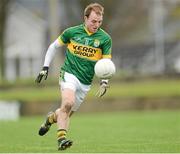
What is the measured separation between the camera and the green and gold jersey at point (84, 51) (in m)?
15.9

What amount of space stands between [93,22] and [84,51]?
558mm

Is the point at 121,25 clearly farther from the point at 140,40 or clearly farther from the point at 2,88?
the point at 2,88

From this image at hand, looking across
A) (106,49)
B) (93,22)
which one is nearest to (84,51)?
(106,49)

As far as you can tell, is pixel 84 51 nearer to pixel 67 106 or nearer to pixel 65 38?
pixel 65 38

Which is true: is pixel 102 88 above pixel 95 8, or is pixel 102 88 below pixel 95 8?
below

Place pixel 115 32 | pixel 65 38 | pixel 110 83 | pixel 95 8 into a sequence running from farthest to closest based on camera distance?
pixel 115 32
pixel 110 83
pixel 65 38
pixel 95 8

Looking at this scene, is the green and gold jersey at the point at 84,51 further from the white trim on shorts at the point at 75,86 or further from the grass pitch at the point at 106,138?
the grass pitch at the point at 106,138

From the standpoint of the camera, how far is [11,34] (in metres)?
73.8

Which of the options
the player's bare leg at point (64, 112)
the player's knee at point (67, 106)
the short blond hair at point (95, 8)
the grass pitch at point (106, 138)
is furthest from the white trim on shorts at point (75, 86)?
the short blond hair at point (95, 8)

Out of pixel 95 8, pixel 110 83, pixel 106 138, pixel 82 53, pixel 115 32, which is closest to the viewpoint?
pixel 95 8

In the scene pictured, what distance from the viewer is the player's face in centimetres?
1562

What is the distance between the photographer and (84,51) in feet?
52.4

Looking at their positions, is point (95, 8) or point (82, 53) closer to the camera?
point (95, 8)

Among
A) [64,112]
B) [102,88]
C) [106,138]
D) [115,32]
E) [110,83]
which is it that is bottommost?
[64,112]
